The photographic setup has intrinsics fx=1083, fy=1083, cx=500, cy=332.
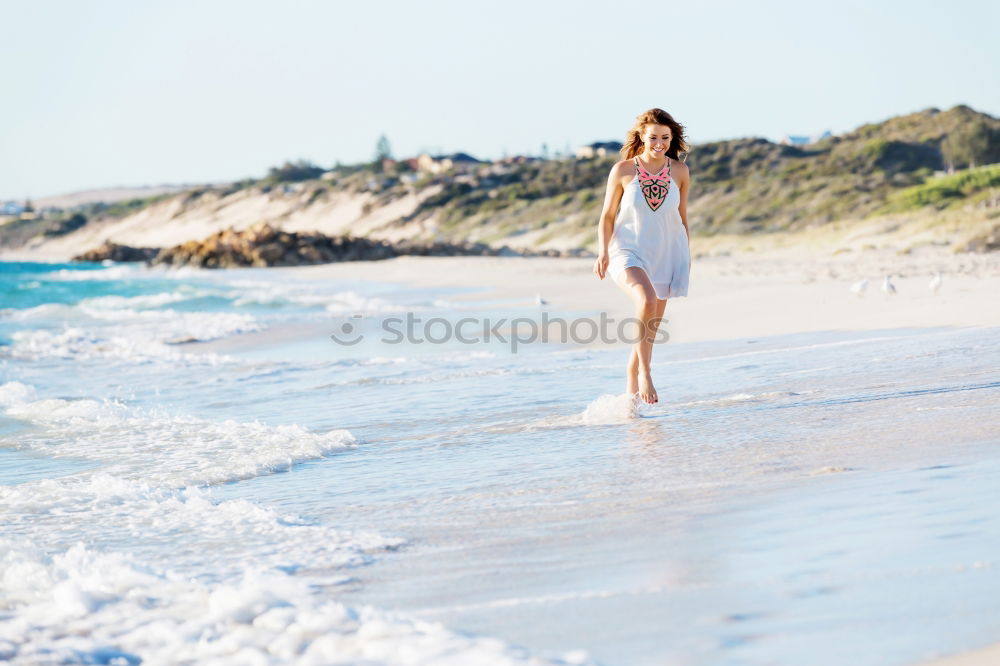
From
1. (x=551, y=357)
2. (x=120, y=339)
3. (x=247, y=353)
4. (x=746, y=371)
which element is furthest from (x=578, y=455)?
(x=120, y=339)

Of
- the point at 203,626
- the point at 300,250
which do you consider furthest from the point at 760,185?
the point at 203,626

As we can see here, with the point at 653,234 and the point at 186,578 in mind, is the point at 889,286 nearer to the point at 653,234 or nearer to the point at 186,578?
the point at 653,234

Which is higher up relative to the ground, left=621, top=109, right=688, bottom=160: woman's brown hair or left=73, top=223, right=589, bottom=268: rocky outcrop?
left=73, top=223, right=589, bottom=268: rocky outcrop

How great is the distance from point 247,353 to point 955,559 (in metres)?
10.4

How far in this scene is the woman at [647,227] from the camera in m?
5.96

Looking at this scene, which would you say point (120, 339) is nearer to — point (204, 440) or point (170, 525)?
point (204, 440)

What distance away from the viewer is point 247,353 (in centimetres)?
1238

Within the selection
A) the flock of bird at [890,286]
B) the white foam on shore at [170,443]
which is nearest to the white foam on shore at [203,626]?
the white foam on shore at [170,443]

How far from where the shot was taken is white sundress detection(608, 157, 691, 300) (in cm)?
603

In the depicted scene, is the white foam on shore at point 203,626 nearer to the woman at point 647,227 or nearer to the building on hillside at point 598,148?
the woman at point 647,227

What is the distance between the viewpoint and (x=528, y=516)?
12.5 ft

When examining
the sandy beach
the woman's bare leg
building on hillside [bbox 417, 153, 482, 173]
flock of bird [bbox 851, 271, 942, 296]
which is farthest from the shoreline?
building on hillside [bbox 417, 153, 482, 173]

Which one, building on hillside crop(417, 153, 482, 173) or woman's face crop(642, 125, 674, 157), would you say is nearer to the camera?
woman's face crop(642, 125, 674, 157)

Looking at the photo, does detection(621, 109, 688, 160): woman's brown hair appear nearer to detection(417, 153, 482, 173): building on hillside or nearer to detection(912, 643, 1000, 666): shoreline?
detection(912, 643, 1000, 666): shoreline
